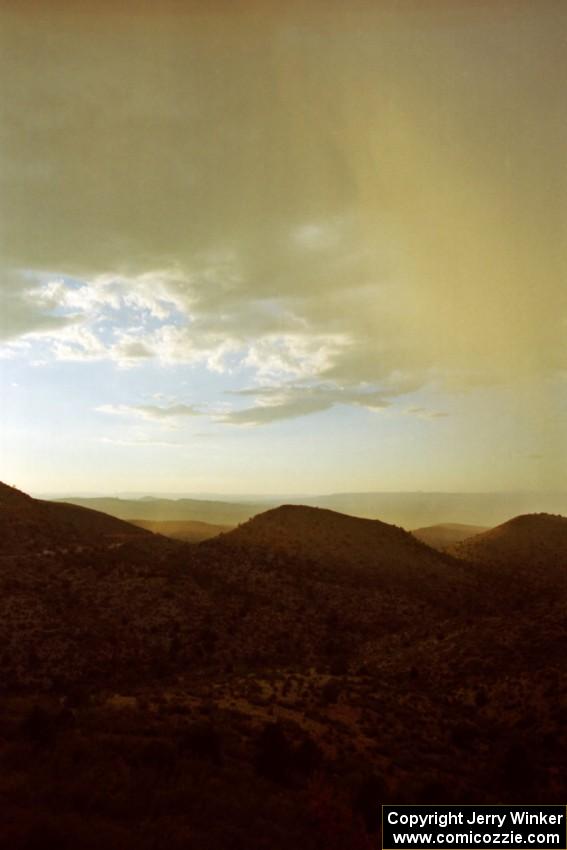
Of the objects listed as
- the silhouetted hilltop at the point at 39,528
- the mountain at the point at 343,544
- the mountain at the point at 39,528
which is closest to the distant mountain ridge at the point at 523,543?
the mountain at the point at 343,544

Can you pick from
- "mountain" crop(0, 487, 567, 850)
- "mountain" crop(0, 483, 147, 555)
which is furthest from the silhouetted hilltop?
"mountain" crop(0, 487, 567, 850)

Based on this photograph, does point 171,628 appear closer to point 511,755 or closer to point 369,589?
point 369,589

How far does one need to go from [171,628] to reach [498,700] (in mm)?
23674

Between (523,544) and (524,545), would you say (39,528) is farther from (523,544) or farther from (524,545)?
(523,544)

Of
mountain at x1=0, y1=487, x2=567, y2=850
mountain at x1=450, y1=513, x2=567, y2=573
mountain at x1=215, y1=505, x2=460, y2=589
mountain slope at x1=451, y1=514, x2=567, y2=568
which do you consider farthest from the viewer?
mountain slope at x1=451, y1=514, x2=567, y2=568

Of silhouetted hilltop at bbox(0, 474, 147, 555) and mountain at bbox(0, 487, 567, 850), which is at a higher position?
silhouetted hilltop at bbox(0, 474, 147, 555)

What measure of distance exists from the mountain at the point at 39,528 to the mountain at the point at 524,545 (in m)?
51.9

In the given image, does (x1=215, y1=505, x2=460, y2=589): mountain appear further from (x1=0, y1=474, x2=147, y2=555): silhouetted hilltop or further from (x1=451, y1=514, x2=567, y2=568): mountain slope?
(x1=0, y1=474, x2=147, y2=555): silhouetted hilltop

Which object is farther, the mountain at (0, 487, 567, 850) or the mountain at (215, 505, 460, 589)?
the mountain at (215, 505, 460, 589)

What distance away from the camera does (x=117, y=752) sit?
17.9 metres

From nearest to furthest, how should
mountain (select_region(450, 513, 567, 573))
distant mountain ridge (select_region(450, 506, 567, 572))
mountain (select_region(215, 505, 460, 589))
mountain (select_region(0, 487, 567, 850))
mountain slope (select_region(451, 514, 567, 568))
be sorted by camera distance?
mountain (select_region(0, 487, 567, 850)), mountain (select_region(215, 505, 460, 589)), mountain (select_region(450, 513, 567, 573)), mountain slope (select_region(451, 514, 567, 568)), distant mountain ridge (select_region(450, 506, 567, 572))

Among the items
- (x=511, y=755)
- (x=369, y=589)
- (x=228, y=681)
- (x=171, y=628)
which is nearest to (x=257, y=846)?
(x=511, y=755)

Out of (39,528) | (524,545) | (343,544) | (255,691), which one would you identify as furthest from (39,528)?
(524,545)

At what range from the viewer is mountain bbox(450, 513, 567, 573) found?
83875 mm
